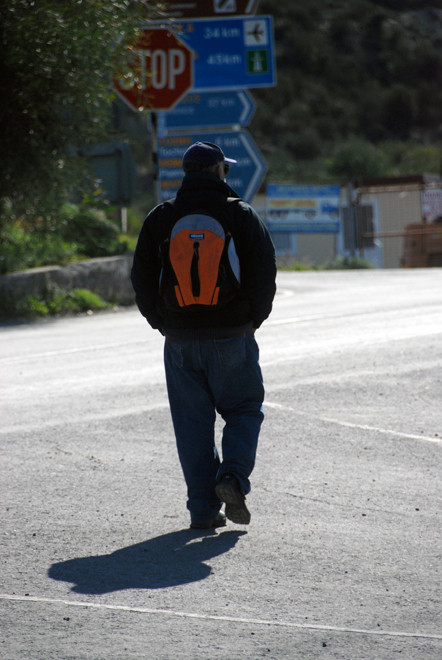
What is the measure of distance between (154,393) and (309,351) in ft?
7.62

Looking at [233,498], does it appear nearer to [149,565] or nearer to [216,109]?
[149,565]

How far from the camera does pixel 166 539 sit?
468cm

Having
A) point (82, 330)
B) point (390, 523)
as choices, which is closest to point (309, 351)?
point (82, 330)

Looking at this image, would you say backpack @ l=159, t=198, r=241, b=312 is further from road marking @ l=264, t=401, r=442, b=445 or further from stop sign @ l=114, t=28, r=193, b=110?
stop sign @ l=114, t=28, r=193, b=110

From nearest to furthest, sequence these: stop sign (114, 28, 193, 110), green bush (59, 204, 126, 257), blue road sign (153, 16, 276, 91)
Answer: stop sign (114, 28, 193, 110) < green bush (59, 204, 126, 257) < blue road sign (153, 16, 276, 91)

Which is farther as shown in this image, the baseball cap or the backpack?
the baseball cap

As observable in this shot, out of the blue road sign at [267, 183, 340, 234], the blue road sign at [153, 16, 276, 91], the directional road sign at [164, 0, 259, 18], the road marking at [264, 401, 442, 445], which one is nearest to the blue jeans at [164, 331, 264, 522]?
the road marking at [264, 401, 442, 445]

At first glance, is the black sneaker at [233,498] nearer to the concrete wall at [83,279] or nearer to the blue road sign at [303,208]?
the concrete wall at [83,279]

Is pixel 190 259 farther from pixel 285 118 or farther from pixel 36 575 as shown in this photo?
pixel 285 118

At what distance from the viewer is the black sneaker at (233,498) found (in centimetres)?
458

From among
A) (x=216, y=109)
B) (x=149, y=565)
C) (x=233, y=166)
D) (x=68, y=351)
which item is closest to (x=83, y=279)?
(x=233, y=166)

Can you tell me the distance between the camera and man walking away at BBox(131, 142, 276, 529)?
15.0 ft

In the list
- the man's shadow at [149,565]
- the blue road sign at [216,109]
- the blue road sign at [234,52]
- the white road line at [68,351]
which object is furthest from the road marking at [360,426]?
the blue road sign at [234,52]

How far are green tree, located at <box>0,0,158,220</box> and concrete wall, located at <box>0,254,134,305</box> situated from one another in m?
0.97
